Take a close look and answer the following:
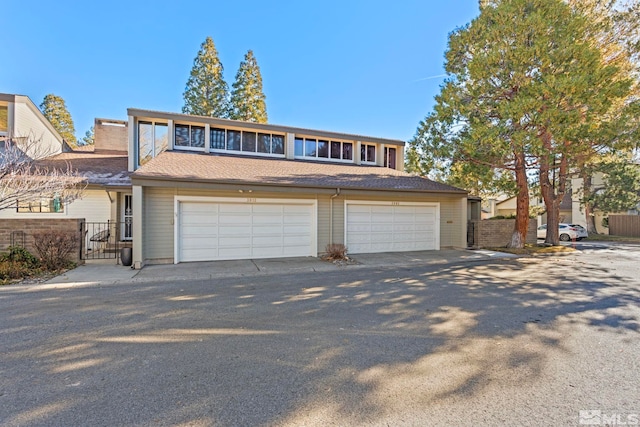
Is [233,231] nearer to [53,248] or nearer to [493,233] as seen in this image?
[53,248]

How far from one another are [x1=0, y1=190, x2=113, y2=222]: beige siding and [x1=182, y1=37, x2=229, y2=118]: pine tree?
13.7 meters

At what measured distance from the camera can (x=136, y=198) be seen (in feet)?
29.9

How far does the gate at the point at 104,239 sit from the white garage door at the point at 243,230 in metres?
3.15

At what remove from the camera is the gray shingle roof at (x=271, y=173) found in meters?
9.87

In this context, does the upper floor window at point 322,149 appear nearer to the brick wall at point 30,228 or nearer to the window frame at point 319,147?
the window frame at point 319,147

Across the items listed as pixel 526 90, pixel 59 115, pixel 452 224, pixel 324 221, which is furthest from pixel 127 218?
pixel 59 115

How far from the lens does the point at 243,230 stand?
10789mm

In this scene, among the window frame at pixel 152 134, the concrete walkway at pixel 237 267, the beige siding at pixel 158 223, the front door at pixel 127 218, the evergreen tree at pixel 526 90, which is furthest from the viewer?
the window frame at pixel 152 134

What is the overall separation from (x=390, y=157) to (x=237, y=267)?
11942mm

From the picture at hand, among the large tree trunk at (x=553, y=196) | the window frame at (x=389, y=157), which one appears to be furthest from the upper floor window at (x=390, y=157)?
the large tree trunk at (x=553, y=196)

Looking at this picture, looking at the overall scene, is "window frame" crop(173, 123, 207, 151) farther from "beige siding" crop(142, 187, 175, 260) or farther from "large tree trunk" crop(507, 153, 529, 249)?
"large tree trunk" crop(507, 153, 529, 249)

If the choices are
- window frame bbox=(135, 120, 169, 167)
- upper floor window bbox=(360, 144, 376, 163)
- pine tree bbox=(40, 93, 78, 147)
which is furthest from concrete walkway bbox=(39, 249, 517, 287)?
pine tree bbox=(40, 93, 78, 147)

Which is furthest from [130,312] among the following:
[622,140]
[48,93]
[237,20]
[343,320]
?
[48,93]

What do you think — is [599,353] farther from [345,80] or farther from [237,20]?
[237,20]
